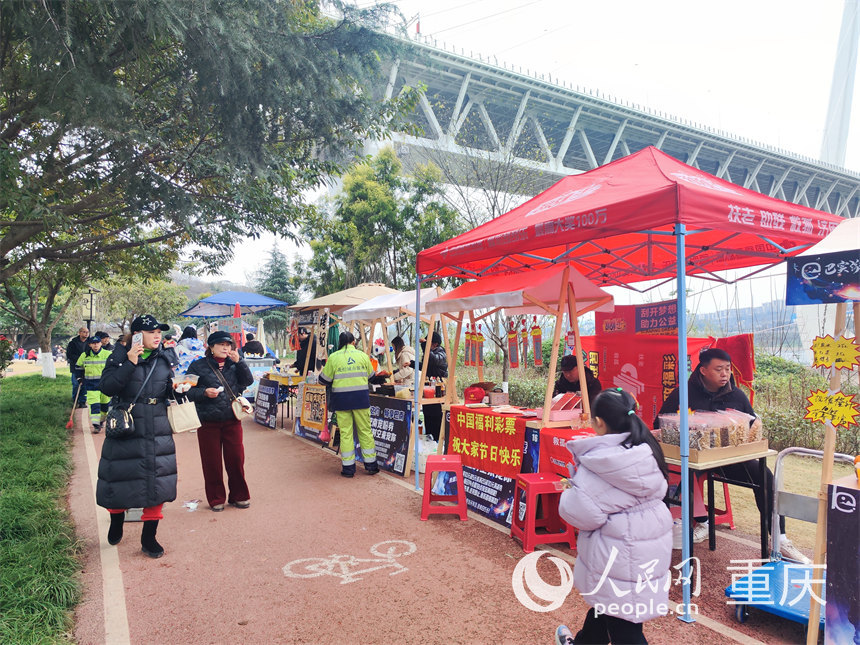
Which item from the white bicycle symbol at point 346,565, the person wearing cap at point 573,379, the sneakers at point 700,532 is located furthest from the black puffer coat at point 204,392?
the sneakers at point 700,532

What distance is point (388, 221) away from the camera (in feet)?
45.8

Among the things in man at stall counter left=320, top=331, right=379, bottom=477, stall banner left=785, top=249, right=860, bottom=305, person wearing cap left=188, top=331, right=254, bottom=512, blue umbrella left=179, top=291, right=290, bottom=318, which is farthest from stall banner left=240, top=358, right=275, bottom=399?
stall banner left=785, top=249, right=860, bottom=305

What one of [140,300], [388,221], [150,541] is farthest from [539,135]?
[140,300]

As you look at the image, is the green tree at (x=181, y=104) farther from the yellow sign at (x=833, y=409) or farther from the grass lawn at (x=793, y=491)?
the grass lawn at (x=793, y=491)

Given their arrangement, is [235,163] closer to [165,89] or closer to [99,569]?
[165,89]

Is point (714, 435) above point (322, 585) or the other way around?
above

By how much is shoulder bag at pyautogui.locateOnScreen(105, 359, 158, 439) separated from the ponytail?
3.55m

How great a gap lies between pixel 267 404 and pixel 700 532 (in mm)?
8480

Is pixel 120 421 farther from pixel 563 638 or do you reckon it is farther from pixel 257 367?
pixel 257 367

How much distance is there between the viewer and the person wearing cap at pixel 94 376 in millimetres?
9844

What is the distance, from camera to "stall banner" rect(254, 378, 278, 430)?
10.4 m

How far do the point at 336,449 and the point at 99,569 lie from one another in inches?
172

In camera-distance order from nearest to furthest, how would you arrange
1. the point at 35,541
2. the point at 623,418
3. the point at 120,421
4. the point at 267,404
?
1. the point at 623,418
2. the point at 120,421
3. the point at 35,541
4. the point at 267,404

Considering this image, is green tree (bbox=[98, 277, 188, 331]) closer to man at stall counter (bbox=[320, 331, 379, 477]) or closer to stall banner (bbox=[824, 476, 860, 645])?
man at stall counter (bbox=[320, 331, 379, 477])
